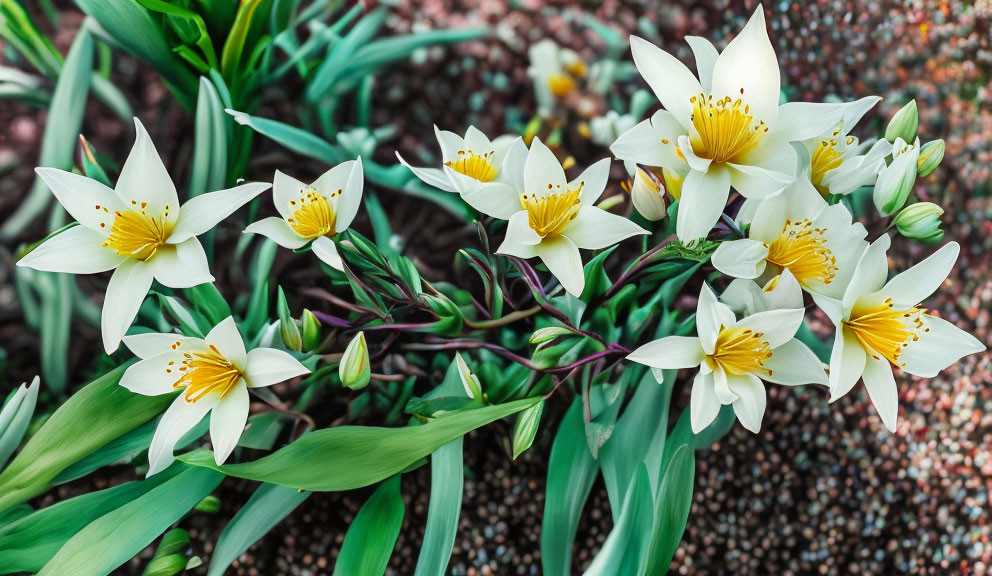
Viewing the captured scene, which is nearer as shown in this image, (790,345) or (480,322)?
(790,345)

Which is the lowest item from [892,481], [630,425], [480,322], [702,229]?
[892,481]

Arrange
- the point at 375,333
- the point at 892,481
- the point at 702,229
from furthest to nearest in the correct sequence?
1. the point at 892,481
2. the point at 375,333
3. the point at 702,229

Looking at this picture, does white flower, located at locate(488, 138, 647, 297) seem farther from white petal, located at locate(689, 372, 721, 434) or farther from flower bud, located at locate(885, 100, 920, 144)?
flower bud, located at locate(885, 100, 920, 144)

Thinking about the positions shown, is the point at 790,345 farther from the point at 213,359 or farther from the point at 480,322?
the point at 213,359

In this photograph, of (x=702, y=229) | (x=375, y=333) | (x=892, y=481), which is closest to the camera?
(x=702, y=229)

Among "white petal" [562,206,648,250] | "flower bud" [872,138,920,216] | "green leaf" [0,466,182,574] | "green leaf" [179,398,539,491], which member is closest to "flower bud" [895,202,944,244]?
"flower bud" [872,138,920,216]

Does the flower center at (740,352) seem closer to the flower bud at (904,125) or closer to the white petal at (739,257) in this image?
the white petal at (739,257)

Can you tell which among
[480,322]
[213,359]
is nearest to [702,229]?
[480,322]

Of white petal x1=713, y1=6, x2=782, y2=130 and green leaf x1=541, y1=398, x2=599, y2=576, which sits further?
green leaf x1=541, y1=398, x2=599, y2=576
